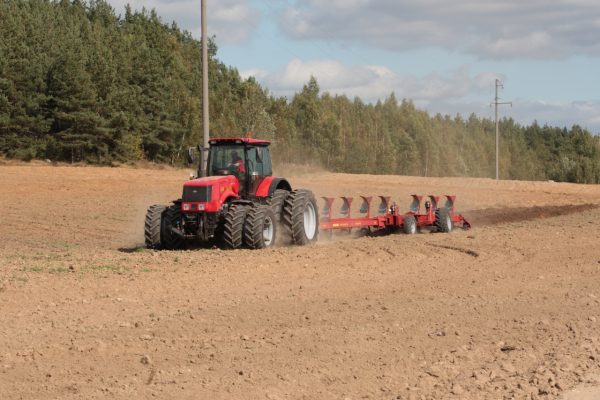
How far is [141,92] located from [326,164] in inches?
1379

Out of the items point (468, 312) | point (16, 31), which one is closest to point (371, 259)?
point (468, 312)

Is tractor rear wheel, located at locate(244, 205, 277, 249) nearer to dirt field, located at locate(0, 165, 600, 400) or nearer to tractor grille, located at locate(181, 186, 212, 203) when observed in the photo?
dirt field, located at locate(0, 165, 600, 400)

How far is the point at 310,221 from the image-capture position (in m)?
18.1

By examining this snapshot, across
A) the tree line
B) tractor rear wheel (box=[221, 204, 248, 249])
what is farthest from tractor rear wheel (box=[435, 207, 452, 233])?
the tree line

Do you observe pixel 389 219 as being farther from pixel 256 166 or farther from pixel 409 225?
pixel 256 166

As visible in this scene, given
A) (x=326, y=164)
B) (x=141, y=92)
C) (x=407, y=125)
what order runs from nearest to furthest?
(x=141, y=92), (x=326, y=164), (x=407, y=125)

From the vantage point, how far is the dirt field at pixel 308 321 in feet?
24.6

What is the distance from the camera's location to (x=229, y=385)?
7.29 metres

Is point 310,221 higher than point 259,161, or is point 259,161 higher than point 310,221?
point 259,161

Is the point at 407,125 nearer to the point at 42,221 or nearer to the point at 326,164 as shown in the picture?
the point at 326,164

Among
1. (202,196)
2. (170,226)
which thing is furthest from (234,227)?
(170,226)

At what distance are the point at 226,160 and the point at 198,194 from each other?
151cm

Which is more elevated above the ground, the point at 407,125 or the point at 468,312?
the point at 407,125

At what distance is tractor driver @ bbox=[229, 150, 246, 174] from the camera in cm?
1694
